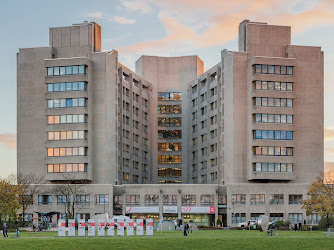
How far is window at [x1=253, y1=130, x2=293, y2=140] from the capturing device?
16088 centimetres

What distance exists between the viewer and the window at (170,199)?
6480 inches

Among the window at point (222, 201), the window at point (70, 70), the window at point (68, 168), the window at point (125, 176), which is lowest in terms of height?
the window at point (222, 201)

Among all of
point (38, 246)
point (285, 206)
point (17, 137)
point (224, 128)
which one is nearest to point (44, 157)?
point (17, 137)

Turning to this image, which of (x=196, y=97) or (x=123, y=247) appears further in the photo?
(x=196, y=97)

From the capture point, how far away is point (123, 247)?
2995 inches

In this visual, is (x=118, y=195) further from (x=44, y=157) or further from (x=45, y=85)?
(x=45, y=85)

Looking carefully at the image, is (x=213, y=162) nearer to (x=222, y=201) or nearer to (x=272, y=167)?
(x=222, y=201)

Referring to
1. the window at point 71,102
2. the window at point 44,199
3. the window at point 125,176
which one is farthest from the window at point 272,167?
the window at point 44,199

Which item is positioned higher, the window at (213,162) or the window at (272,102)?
the window at (272,102)

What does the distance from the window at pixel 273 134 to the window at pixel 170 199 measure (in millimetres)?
27062

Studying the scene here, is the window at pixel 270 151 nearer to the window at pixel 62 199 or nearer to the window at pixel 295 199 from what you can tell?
the window at pixel 295 199

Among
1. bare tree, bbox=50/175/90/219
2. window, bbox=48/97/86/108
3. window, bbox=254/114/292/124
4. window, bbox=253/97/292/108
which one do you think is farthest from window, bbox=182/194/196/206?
window, bbox=48/97/86/108

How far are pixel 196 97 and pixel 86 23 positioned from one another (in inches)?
1889

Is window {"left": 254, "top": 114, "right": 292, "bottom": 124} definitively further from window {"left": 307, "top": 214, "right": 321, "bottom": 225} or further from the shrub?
the shrub
